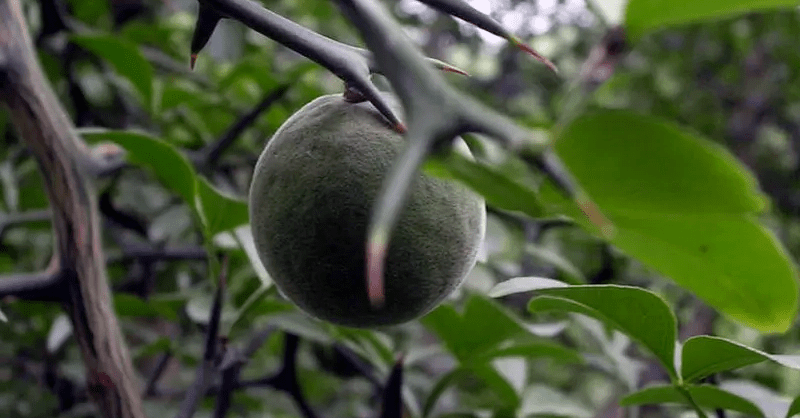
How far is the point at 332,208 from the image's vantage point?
533mm

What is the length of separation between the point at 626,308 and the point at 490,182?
346 millimetres

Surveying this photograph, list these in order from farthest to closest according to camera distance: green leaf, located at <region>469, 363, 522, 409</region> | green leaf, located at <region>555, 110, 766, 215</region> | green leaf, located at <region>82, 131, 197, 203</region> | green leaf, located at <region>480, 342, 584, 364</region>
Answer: green leaf, located at <region>469, 363, 522, 409</region> → green leaf, located at <region>480, 342, 584, 364</region> → green leaf, located at <region>82, 131, 197, 203</region> → green leaf, located at <region>555, 110, 766, 215</region>

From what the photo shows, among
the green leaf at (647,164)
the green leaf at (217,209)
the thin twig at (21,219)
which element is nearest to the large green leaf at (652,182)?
the green leaf at (647,164)

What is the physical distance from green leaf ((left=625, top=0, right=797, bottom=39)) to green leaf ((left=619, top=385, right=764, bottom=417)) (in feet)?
1.28

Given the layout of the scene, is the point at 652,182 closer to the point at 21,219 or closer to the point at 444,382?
the point at 444,382

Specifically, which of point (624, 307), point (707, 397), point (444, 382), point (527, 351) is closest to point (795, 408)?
point (707, 397)

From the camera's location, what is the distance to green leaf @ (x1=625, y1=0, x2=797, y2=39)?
0.36 metres

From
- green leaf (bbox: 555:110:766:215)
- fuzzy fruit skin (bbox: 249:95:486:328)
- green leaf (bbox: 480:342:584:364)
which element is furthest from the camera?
green leaf (bbox: 480:342:584:364)

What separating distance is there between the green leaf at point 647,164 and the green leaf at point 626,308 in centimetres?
29

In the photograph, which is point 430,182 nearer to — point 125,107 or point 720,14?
point 720,14

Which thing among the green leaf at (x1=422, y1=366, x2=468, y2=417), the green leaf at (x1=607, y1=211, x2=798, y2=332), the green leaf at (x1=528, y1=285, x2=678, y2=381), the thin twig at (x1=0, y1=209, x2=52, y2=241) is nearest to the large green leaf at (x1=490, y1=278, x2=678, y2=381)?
the green leaf at (x1=528, y1=285, x2=678, y2=381)

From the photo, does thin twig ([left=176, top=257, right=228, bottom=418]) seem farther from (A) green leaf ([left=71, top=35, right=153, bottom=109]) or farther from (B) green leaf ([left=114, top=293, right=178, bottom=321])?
(A) green leaf ([left=71, top=35, right=153, bottom=109])

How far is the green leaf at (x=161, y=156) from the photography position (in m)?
0.77

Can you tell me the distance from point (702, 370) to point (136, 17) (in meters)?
1.52
